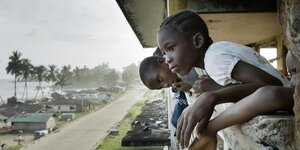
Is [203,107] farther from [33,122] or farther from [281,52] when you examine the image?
[33,122]

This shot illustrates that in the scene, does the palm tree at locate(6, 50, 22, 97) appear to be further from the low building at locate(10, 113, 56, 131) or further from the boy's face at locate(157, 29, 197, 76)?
the boy's face at locate(157, 29, 197, 76)

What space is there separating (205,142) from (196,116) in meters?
0.11

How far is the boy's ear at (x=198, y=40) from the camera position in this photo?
1898 millimetres

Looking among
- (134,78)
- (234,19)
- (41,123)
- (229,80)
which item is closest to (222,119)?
(229,80)

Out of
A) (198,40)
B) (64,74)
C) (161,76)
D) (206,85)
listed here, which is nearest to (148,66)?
(161,76)

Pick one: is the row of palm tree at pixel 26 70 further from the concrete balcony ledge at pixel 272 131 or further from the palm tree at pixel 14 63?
the concrete balcony ledge at pixel 272 131

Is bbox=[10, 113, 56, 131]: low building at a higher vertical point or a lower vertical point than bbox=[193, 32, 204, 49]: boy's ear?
lower

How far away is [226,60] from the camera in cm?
152

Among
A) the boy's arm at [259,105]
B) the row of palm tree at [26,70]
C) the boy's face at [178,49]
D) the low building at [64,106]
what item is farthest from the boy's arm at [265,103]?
the row of palm tree at [26,70]

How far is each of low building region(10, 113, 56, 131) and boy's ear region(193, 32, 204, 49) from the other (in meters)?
59.9

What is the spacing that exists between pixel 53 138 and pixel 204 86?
52.9 m

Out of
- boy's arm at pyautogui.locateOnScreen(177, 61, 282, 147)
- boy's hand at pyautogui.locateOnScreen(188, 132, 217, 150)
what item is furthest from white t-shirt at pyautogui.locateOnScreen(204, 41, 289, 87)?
boy's hand at pyautogui.locateOnScreen(188, 132, 217, 150)

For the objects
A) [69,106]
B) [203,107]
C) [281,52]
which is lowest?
[69,106]

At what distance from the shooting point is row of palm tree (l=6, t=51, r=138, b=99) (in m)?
84.1
